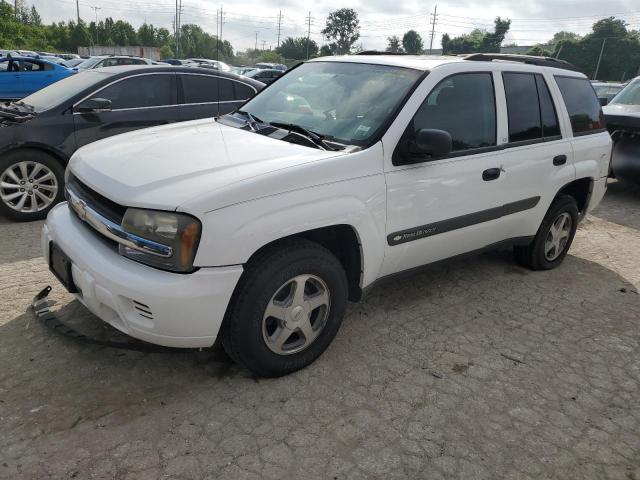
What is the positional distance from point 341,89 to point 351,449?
225cm

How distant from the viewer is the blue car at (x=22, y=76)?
1223 cm

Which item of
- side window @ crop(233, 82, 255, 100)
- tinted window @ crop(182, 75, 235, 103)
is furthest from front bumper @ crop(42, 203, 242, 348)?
side window @ crop(233, 82, 255, 100)

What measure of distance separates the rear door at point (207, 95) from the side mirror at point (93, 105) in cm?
93

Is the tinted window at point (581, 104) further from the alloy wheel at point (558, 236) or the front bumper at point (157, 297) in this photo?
the front bumper at point (157, 297)

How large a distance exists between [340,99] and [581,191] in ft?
8.98

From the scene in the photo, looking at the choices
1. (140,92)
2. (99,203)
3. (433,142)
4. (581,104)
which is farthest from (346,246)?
(140,92)

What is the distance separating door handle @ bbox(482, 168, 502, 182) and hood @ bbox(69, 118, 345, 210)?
1215 mm

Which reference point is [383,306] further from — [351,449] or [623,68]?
[623,68]

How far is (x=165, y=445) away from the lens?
7.80 ft

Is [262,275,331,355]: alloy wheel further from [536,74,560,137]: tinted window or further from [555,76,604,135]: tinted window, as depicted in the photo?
[555,76,604,135]: tinted window

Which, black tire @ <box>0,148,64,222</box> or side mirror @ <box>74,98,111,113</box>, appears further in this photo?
side mirror @ <box>74,98,111,113</box>

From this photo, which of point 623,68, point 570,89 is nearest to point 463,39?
point 623,68

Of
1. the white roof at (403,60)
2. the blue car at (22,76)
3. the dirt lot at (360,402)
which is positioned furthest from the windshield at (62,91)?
the blue car at (22,76)

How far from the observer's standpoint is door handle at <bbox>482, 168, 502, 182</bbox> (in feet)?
11.7
